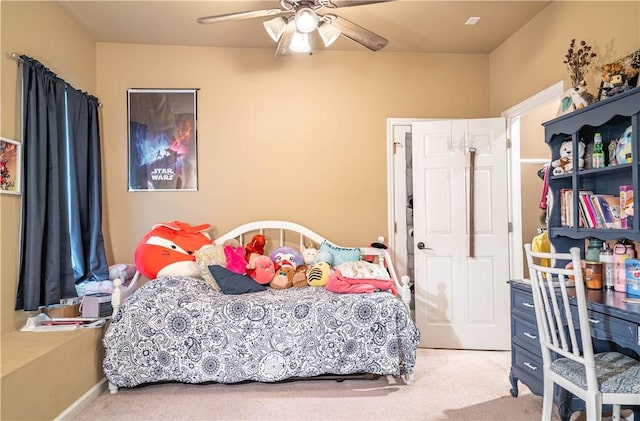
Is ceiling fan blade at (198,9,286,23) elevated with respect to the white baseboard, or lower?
elevated

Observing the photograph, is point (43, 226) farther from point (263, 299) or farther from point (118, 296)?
point (263, 299)

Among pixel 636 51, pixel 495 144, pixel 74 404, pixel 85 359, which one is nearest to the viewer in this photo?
pixel 636 51

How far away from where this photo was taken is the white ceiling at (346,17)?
2.81 meters

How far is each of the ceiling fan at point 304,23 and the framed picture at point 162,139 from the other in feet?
4.19

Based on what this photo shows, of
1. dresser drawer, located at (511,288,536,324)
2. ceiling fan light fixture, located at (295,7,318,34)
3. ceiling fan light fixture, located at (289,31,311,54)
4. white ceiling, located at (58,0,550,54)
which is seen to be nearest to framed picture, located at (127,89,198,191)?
white ceiling, located at (58,0,550,54)

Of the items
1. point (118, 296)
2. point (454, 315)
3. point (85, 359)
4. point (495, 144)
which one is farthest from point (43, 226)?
point (495, 144)

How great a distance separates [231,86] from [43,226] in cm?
188

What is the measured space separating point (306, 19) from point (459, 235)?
221 centimetres

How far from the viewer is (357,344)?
256cm

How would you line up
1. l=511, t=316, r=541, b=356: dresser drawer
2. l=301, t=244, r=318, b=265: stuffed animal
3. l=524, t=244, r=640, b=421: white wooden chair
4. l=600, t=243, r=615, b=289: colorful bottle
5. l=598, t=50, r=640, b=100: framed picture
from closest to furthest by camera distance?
l=524, t=244, r=640, b=421: white wooden chair, l=598, t=50, r=640, b=100: framed picture, l=600, t=243, r=615, b=289: colorful bottle, l=511, t=316, r=541, b=356: dresser drawer, l=301, t=244, r=318, b=265: stuffed animal

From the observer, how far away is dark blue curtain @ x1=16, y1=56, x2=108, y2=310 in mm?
2391

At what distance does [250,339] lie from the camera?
8.31 feet

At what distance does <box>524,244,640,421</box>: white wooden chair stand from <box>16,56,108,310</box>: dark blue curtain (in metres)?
2.85

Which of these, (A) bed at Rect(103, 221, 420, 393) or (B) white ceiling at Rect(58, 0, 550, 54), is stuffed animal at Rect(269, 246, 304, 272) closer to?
(A) bed at Rect(103, 221, 420, 393)
